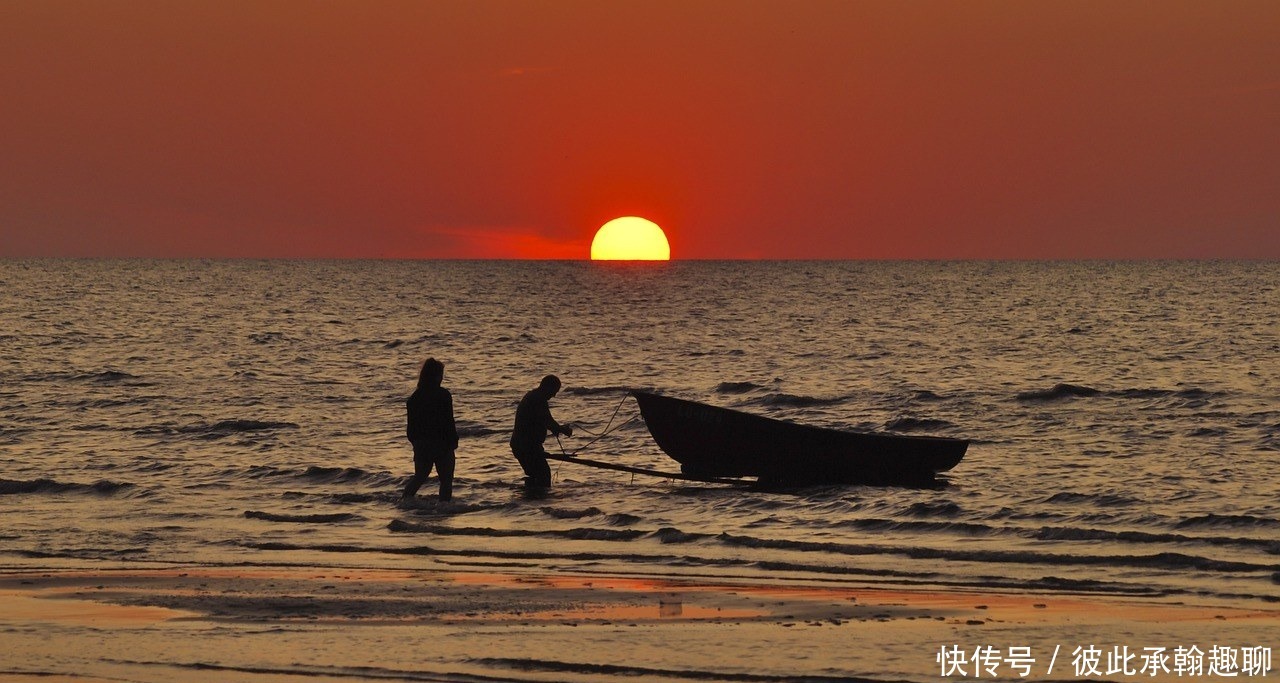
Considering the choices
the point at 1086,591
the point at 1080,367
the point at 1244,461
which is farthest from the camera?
the point at 1080,367

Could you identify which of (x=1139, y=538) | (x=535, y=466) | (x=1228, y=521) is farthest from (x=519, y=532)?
(x=1228, y=521)

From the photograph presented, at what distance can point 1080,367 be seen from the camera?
155 ft

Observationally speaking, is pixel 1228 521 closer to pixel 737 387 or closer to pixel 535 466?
pixel 535 466

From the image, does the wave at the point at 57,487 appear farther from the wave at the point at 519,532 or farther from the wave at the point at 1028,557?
the wave at the point at 1028,557

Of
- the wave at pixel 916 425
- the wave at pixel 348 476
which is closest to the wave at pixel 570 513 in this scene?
the wave at pixel 348 476

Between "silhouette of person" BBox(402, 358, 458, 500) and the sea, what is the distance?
52 centimetres

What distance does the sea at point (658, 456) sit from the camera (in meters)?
13.8

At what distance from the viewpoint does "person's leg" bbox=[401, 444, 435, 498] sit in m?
17.4

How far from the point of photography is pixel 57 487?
1908cm

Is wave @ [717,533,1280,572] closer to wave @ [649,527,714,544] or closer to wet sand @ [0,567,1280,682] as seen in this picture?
wave @ [649,527,714,544]

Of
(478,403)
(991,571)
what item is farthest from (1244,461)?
(478,403)

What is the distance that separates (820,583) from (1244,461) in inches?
521

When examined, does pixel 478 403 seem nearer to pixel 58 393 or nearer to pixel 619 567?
pixel 58 393

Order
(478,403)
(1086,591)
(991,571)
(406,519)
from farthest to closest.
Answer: (478,403) → (406,519) → (991,571) → (1086,591)
